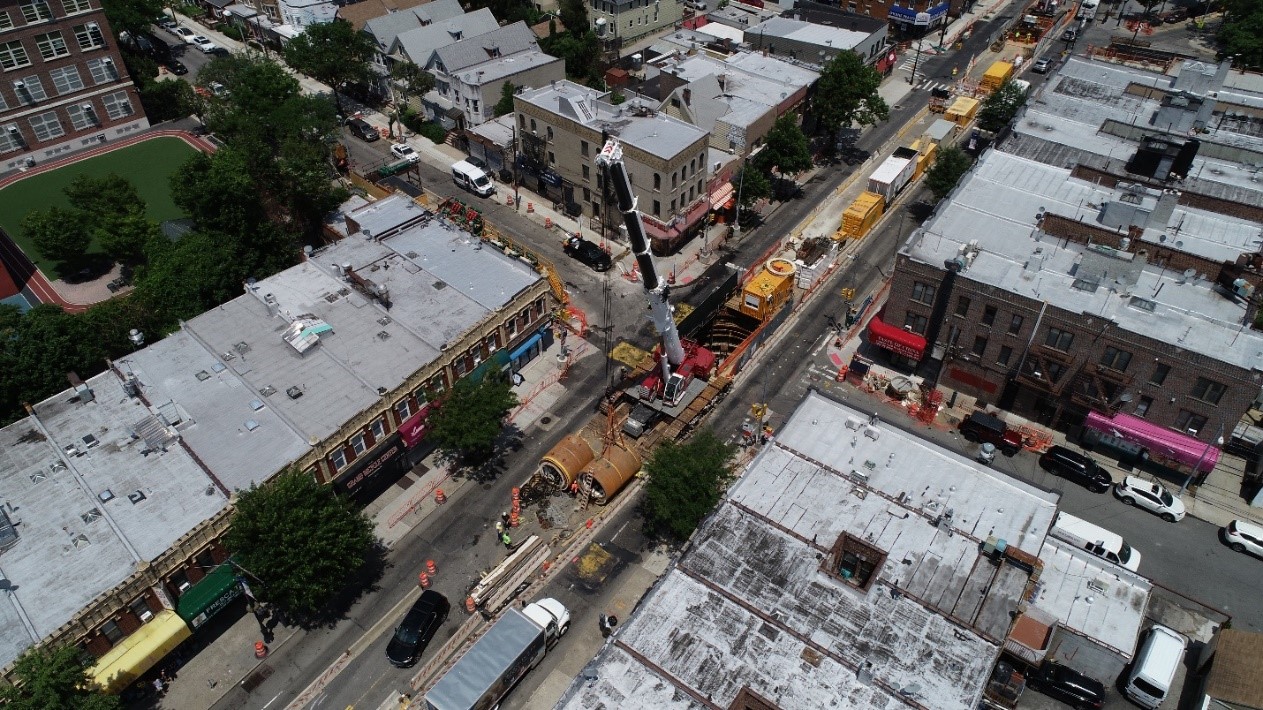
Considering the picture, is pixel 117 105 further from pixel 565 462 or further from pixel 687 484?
pixel 687 484

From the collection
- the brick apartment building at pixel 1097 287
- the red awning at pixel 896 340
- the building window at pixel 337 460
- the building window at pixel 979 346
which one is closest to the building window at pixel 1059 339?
the brick apartment building at pixel 1097 287

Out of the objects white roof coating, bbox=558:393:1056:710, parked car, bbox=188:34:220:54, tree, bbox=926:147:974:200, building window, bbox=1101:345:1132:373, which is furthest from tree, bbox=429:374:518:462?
parked car, bbox=188:34:220:54

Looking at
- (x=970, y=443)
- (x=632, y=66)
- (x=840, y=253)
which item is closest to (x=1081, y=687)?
(x=970, y=443)

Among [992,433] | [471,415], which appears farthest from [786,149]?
[471,415]

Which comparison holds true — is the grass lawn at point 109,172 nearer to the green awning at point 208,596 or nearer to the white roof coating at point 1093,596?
the green awning at point 208,596

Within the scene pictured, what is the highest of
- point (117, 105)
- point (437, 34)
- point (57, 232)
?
point (437, 34)

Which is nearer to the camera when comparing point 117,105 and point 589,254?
point 589,254

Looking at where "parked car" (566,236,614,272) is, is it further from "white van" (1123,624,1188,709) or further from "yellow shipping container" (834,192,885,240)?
"white van" (1123,624,1188,709)
